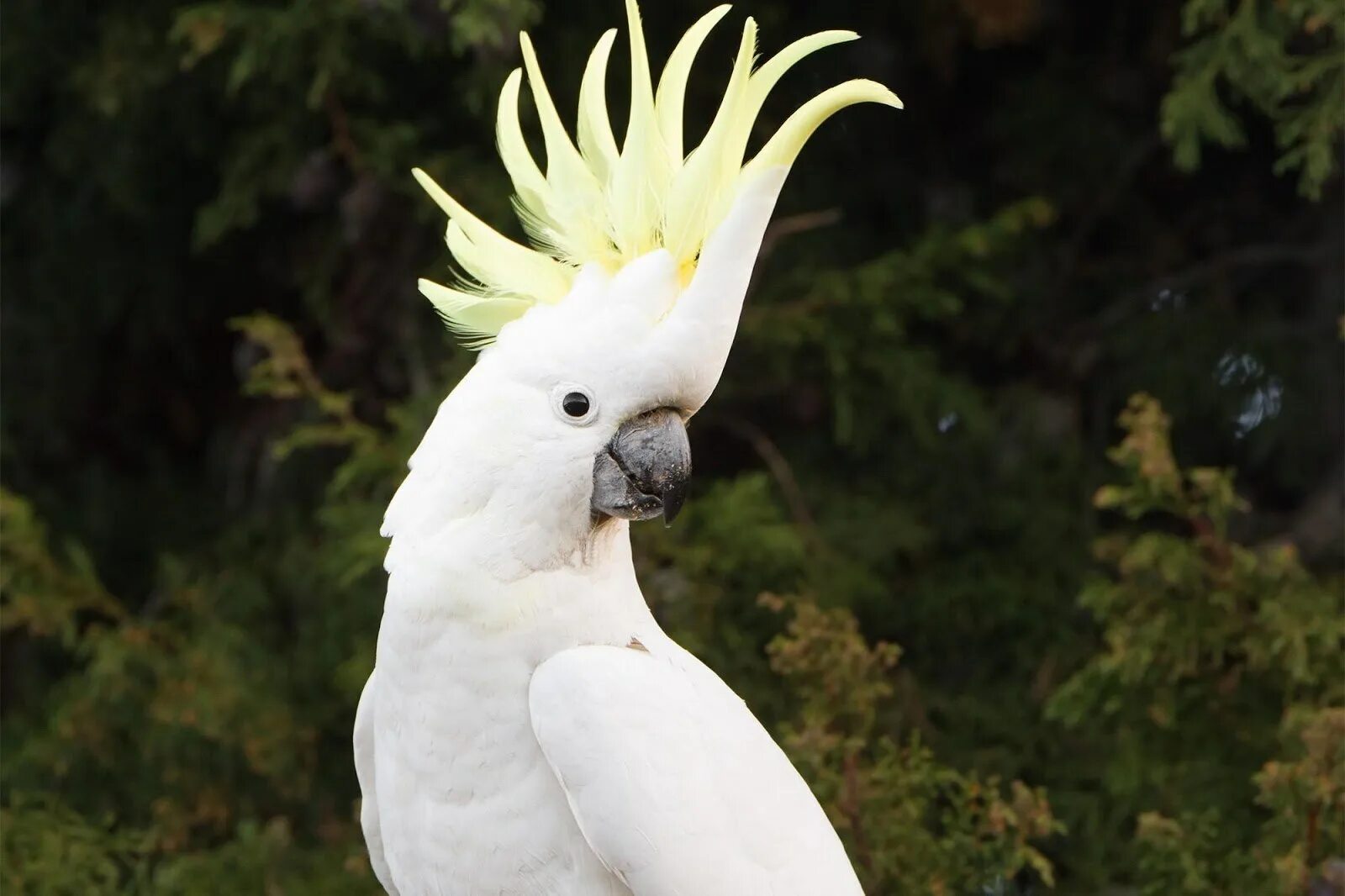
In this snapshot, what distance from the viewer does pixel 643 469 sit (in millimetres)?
1839

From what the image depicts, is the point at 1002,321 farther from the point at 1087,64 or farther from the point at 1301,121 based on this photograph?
the point at 1301,121

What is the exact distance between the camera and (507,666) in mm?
1880

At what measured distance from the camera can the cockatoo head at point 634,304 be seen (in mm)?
1817

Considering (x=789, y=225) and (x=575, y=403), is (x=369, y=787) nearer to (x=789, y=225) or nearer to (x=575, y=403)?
(x=575, y=403)

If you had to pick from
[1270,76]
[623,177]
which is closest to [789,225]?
[1270,76]

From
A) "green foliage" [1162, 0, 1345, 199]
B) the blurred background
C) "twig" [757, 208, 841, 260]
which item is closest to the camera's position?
"green foliage" [1162, 0, 1345, 199]

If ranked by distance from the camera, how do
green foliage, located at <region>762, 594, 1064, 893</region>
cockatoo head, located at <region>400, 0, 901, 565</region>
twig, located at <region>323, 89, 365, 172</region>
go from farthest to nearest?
twig, located at <region>323, 89, 365, 172</region>, green foliage, located at <region>762, 594, 1064, 893</region>, cockatoo head, located at <region>400, 0, 901, 565</region>

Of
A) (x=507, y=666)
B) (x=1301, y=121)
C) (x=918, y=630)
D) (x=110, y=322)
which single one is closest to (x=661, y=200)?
(x=507, y=666)

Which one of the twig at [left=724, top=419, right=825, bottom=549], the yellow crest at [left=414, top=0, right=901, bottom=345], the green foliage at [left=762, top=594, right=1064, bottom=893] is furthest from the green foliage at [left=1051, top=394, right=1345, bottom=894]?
the yellow crest at [left=414, top=0, right=901, bottom=345]

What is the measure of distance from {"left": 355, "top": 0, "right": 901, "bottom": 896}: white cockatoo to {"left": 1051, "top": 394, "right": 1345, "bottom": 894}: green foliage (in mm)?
1117

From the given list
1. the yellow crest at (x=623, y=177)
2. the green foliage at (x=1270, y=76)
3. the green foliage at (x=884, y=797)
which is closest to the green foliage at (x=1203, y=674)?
the green foliage at (x=884, y=797)

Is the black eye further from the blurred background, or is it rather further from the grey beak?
the blurred background

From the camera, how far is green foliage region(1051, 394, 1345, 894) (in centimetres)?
282

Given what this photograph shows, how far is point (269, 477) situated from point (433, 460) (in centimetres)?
227
